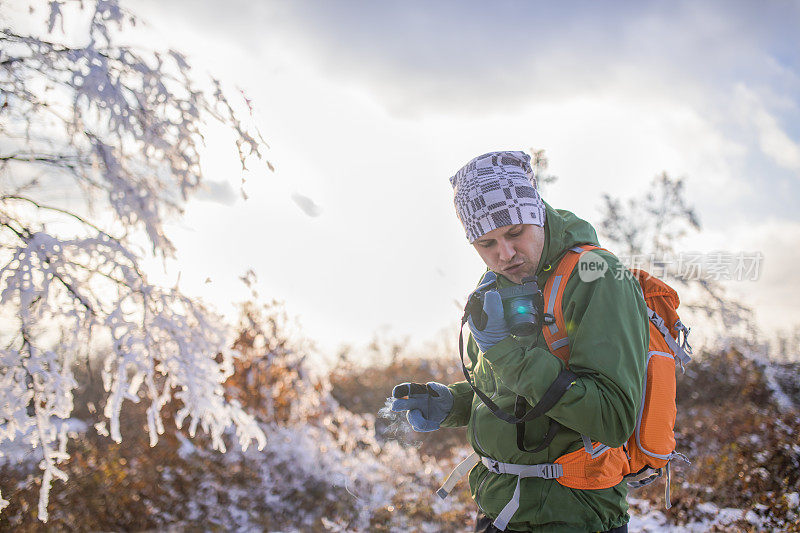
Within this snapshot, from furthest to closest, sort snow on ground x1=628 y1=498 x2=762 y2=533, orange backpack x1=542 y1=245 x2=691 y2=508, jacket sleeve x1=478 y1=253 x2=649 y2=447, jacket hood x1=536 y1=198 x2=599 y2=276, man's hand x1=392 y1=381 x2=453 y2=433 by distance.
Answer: snow on ground x1=628 y1=498 x2=762 y2=533
man's hand x1=392 y1=381 x2=453 y2=433
jacket hood x1=536 y1=198 x2=599 y2=276
orange backpack x1=542 y1=245 x2=691 y2=508
jacket sleeve x1=478 y1=253 x2=649 y2=447

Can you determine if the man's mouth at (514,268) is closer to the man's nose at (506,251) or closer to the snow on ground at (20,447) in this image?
the man's nose at (506,251)

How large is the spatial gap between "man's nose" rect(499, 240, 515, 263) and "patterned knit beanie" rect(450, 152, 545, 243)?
0.08 meters

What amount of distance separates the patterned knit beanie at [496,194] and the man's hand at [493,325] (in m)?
0.37

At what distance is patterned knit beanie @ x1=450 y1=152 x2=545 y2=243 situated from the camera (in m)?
1.88

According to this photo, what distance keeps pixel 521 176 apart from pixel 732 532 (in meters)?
4.39

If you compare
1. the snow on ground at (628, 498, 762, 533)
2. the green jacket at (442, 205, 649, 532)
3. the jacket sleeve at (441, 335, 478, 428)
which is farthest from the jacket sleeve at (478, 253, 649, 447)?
the snow on ground at (628, 498, 762, 533)

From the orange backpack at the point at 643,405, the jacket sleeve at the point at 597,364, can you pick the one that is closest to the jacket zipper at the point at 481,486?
the orange backpack at the point at 643,405

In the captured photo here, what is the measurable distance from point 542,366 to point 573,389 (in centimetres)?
11

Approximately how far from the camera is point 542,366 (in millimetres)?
1472

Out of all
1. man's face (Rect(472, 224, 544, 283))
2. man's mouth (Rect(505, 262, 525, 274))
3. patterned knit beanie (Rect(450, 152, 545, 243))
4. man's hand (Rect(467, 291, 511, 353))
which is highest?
patterned knit beanie (Rect(450, 152, 545, 243))

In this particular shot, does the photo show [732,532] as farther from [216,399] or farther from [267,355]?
[267,355]

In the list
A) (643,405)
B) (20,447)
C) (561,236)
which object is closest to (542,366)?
(643,405)

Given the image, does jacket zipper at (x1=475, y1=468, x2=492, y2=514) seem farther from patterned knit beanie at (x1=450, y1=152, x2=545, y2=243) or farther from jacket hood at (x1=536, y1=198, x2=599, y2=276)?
patterned knit beanie at (x1=450, y1=152, x2=545, y2=243)

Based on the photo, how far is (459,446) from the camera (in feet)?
30.4
